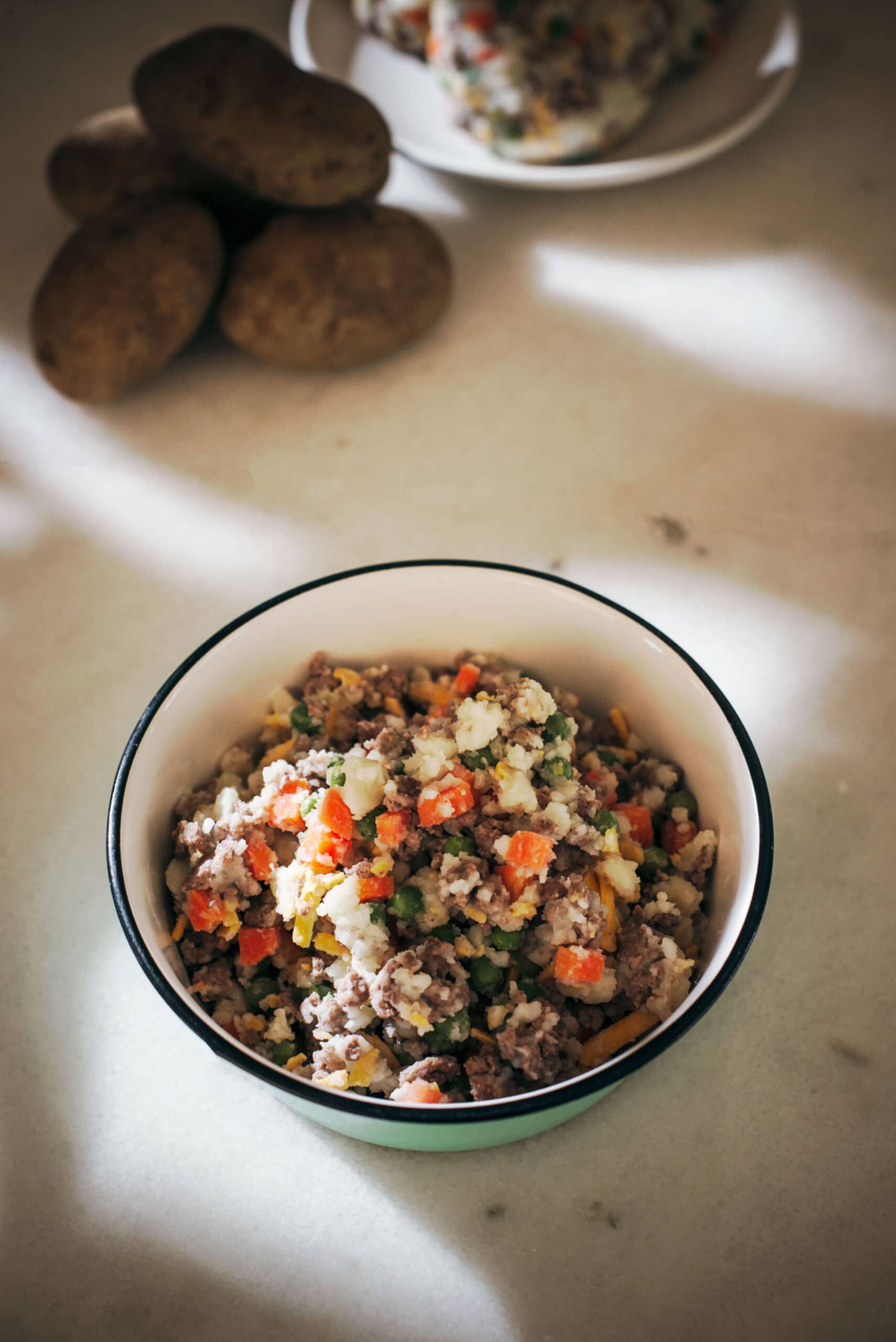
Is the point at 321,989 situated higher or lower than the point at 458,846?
lower

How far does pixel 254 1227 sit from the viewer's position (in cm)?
96

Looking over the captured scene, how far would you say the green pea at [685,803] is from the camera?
99 centimetres

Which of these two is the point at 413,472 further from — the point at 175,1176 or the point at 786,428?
the point at 175,1176

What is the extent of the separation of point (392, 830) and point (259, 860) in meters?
0.13

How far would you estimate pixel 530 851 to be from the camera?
2.87 ft

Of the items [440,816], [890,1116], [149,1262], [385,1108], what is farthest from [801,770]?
[149,1262]

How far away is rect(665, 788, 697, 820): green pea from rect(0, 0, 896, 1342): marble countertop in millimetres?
217

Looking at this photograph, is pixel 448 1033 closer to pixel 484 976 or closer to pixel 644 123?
pixel 484 976

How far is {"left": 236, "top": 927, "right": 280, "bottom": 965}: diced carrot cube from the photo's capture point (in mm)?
914

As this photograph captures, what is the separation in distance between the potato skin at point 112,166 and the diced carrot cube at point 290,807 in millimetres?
1080

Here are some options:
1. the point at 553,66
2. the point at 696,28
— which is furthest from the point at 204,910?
the point at 696,28

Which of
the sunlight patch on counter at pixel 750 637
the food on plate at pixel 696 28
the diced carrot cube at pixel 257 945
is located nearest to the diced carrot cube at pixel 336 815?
the diced carrot cube at pixel 257 945

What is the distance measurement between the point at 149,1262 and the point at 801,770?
84 cm

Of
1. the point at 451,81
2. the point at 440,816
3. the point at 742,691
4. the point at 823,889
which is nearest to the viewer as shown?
the point at 440,816
